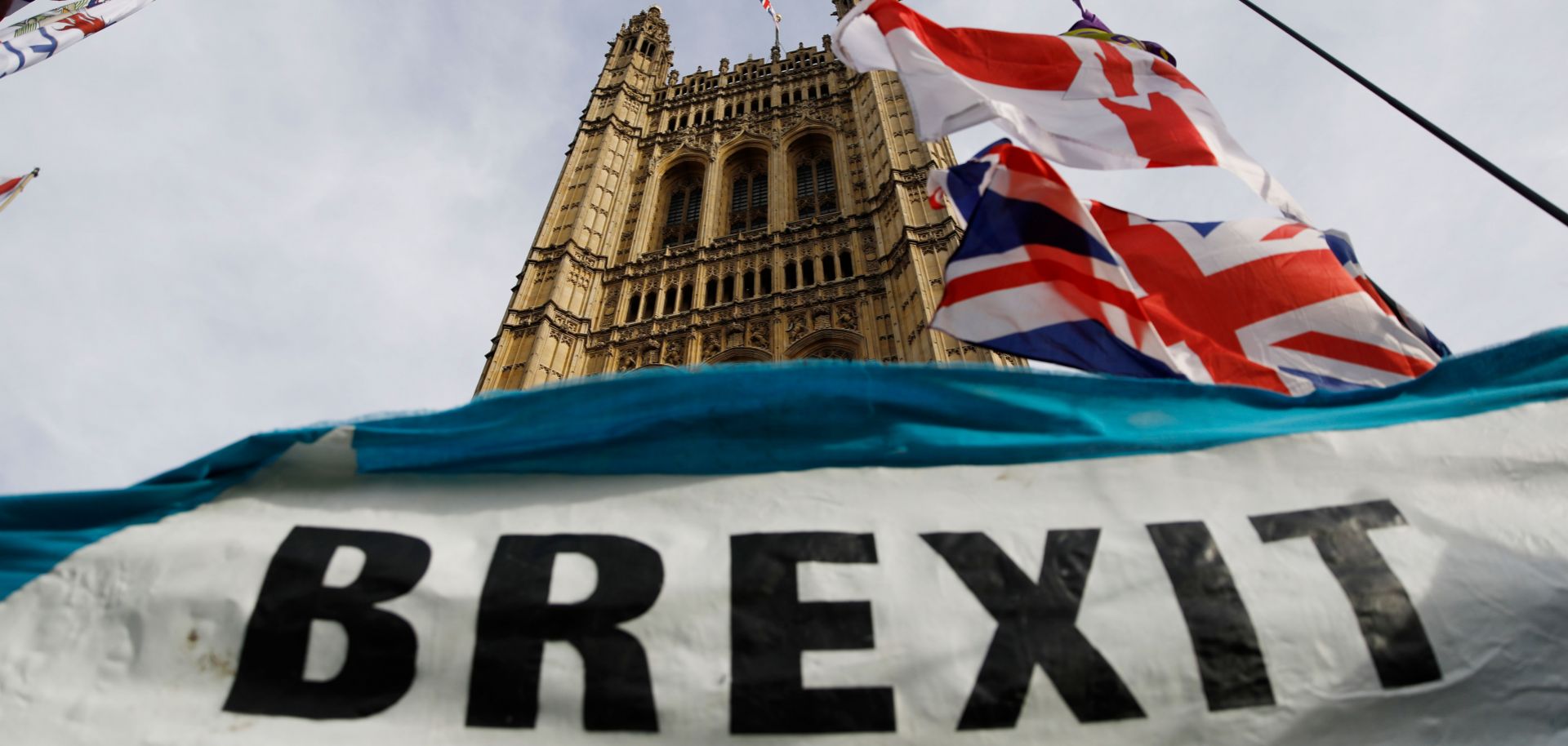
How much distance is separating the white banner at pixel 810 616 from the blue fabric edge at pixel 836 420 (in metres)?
0.15

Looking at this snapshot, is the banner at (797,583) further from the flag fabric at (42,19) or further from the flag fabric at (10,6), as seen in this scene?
the flag fabric at (42,19)

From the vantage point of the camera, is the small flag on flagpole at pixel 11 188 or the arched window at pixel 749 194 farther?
the arched window at pixel 749 194

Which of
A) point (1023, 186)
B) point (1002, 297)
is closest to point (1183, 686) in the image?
point (1002, 297)

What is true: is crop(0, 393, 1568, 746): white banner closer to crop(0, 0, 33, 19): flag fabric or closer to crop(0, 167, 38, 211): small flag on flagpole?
crop(0, 0, 33, 19): flag fabric

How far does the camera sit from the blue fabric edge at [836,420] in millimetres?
Result: 2854

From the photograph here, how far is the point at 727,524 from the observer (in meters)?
2.65

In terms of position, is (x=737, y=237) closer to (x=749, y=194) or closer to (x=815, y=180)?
(x=749, y=194)

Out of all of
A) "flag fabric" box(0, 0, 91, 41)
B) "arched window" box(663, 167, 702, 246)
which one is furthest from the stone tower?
"flag fabric" box(0, 0, 91, 41)

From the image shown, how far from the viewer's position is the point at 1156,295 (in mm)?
5215

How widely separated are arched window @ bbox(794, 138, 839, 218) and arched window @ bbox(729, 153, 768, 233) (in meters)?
1.12

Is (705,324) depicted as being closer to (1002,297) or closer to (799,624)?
(1002,297)

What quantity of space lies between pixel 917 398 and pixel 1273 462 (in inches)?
52.0

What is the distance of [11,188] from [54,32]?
2186mm

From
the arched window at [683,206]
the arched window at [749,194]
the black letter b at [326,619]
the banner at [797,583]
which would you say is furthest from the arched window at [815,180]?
the black letter b at [326,619]
